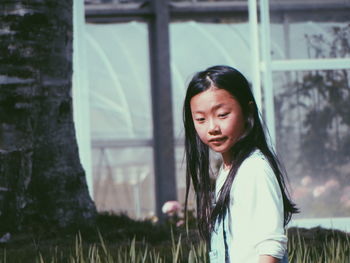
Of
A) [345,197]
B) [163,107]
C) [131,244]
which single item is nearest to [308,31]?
[345,197]

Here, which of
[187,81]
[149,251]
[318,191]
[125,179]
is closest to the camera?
[149,251]

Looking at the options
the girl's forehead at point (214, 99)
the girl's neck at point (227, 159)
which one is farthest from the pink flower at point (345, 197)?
the girl's forehead at point (214, 99)

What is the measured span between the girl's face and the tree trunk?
5.37ft

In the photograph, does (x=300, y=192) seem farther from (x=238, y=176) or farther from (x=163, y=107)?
(x=238, y=176)

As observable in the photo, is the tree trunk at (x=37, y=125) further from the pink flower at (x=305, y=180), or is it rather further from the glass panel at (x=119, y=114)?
the glass panel at (x=119, y=114)

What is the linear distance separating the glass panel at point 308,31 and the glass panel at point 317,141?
156mm

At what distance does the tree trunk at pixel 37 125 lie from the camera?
3.39 meters

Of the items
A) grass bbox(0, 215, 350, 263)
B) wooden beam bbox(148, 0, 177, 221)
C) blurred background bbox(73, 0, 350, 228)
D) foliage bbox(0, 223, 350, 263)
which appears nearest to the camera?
foliage bbox(0, 223, 350, 263)

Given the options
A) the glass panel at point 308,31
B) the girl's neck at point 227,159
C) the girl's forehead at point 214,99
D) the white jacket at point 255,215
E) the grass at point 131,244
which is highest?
the glass panel at point 308,31

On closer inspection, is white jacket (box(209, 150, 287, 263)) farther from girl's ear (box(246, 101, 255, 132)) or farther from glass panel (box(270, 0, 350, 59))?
glass panel (box(270, 0, 350, 59))

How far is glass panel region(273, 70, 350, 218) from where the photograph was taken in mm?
5723

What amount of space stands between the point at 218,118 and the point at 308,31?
4143 millimetres

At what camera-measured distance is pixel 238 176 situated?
1879 mm

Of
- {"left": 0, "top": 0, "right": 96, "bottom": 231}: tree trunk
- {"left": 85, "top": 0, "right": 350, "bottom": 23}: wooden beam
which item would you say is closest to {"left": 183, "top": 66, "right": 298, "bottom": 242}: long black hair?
{"left": 0, "top": 0, "right": 96, "bottom": 231}: tree trunk
